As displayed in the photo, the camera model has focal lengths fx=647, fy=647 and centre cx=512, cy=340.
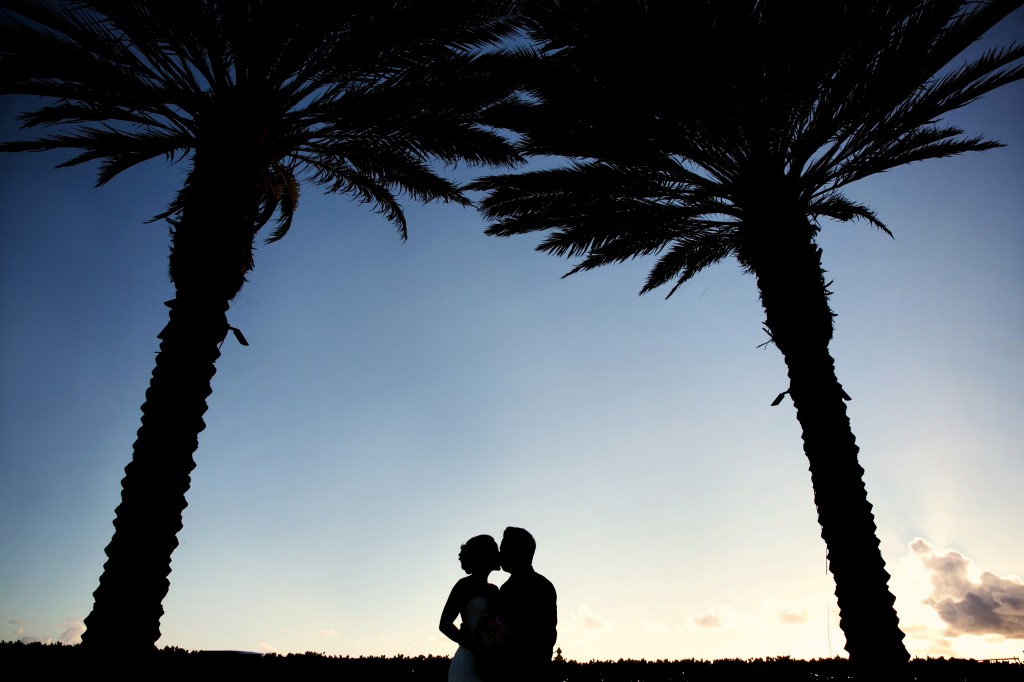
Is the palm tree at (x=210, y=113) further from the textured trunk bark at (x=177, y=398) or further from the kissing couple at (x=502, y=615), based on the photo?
the kissing couple at (x=502, y=615)

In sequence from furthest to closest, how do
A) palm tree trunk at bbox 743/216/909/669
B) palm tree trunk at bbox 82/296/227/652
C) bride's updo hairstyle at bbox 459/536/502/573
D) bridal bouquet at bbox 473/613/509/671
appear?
1. palm tree trunk at bbox 743/216/909/669
2. palm tree trunk at bbox 82/296/227/652
3. bride's updo hairstyle at bbox 459/536/502/573
4. bridal bouquet at bbox 473/613/509/671

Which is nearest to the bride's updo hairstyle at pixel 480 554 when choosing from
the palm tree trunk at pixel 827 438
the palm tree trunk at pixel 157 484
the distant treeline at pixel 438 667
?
the palm tree trunk at pixel 157 484

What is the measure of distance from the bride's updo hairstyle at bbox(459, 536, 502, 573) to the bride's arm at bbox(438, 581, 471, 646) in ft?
0.42

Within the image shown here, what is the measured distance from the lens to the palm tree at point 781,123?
7.10m

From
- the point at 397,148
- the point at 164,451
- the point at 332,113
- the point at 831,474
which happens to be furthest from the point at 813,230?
the point at 164,451

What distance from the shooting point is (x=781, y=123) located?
8070 millimetres

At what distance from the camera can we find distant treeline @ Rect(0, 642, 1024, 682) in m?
6.67

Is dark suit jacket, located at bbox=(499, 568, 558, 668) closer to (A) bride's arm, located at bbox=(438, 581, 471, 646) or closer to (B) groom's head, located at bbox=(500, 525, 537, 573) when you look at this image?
(B) groom's head, located at bbox=(500, 525, 537, 573)

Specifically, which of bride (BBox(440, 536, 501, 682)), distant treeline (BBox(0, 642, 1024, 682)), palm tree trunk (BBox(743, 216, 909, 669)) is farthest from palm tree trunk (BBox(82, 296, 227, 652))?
palm tree trunk (BBox(743, 216, 909, 669))

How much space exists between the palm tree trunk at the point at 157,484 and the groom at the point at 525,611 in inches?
143

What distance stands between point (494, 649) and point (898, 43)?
798 centimetres

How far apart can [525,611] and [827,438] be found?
5.31m

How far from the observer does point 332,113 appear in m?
7.66

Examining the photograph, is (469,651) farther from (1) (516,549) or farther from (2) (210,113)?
(2) (210,113)
